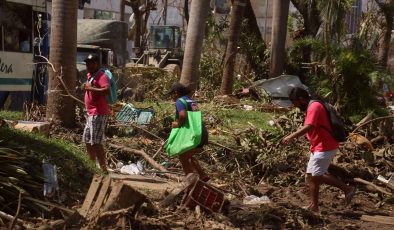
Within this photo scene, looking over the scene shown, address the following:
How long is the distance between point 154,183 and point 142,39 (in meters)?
28.7

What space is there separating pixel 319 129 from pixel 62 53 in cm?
490

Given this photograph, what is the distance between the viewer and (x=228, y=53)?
18641 millimetres

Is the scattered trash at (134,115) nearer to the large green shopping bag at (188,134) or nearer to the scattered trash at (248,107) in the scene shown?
the large green shopping bag at (188,134)

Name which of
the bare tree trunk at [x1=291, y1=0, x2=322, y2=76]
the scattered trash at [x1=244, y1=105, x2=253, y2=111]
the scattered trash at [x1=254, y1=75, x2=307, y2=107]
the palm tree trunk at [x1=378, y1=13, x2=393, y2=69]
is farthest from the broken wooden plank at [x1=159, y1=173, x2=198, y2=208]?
the palm tree trunk at [x1=378, y1=13, x2=393, y2=69]

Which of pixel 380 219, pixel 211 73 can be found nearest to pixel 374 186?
pixel 380 219

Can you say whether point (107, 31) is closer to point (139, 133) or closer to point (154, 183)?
point (139, 133)

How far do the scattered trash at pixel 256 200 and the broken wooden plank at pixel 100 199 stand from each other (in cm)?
274

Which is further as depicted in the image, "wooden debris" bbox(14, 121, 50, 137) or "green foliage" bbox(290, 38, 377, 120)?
"green foliage" bbox(290, 38, 377, 120)

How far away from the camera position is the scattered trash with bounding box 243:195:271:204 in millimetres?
8758

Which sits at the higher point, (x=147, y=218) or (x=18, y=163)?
(x=18, y=163)

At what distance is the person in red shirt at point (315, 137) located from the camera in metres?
8.07

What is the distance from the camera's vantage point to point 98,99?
9.09 m

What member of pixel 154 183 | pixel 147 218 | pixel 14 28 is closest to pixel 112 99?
pixel 154 183

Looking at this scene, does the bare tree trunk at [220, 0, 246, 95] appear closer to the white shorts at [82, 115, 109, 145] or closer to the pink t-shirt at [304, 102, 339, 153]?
the white shorts at [82, 115, 109, 145]
